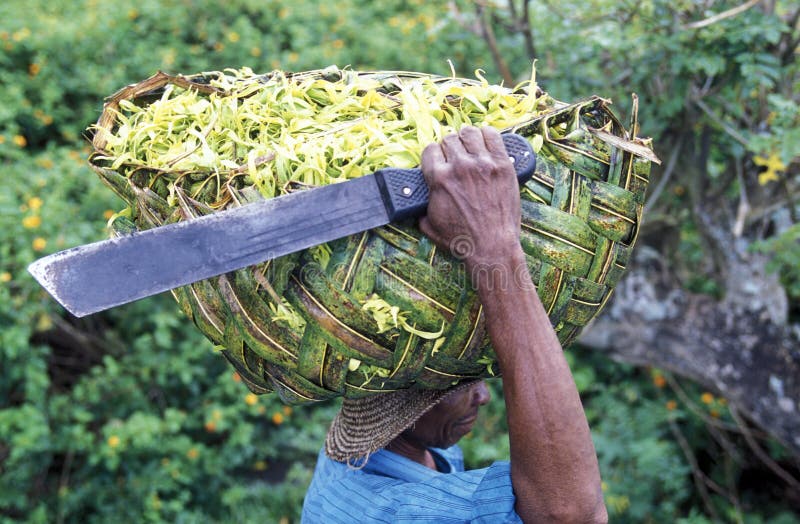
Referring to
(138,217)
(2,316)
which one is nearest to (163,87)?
(138,217)

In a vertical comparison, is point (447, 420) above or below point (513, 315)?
below

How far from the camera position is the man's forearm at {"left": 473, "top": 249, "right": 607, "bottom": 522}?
4.22 ft

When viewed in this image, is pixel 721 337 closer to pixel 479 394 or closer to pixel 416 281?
pixel 479 394

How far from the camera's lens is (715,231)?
3.41 meters

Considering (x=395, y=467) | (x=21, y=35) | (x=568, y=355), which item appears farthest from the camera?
(x=21, y=35)

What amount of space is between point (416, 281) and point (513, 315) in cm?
17

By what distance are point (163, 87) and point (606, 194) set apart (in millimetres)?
995

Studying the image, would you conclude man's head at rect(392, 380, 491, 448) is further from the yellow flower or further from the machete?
the yellow flower

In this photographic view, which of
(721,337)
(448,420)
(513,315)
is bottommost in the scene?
(721,337)

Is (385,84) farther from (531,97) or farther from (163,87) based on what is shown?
(163,87)

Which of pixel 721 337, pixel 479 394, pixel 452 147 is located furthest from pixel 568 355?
pixel 452 147

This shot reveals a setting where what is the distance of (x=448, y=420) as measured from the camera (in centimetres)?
178

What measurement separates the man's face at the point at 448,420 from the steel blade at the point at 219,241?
2.02ft

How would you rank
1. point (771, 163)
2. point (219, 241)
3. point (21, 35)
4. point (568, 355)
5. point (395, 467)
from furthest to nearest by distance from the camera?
point (21, 35) → point (568, 355) → point (771, 163) → point (395, 467) → point (219, 241)
